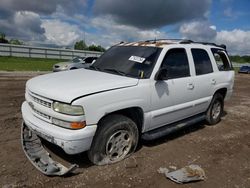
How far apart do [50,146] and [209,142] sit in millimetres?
3133

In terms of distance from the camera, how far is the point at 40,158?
3.65 meters

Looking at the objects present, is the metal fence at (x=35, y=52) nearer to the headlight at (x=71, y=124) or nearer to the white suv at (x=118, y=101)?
the white suv at (x=118, y=101)

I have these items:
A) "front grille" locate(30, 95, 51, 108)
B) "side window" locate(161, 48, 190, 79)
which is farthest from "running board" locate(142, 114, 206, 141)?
"front grille" locate(30, 95, 51, 108)

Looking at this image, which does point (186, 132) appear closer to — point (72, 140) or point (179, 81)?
point (179, 81)

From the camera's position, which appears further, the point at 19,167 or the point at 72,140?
the point at 19,167

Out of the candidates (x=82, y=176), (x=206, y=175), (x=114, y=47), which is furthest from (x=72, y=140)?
(x=114, y=47)

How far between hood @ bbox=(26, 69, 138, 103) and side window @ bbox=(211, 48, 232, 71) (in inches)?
122

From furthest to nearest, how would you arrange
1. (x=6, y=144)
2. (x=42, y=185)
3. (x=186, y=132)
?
→ (x=186, y=132), (x=6, y=144), (x=42, y=185)

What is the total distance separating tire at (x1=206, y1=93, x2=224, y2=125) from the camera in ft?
19.4

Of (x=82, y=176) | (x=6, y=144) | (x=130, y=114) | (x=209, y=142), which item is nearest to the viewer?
(x=82, y=176)

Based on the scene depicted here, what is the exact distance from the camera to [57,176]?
3.34 m

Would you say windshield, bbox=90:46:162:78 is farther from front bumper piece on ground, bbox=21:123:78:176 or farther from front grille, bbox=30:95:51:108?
front bumper piece on ground, bbox=21:123:78:176

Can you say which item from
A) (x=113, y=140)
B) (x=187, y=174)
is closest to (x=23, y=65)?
(x=113, y=140)

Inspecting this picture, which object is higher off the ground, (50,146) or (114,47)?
(114,47)
